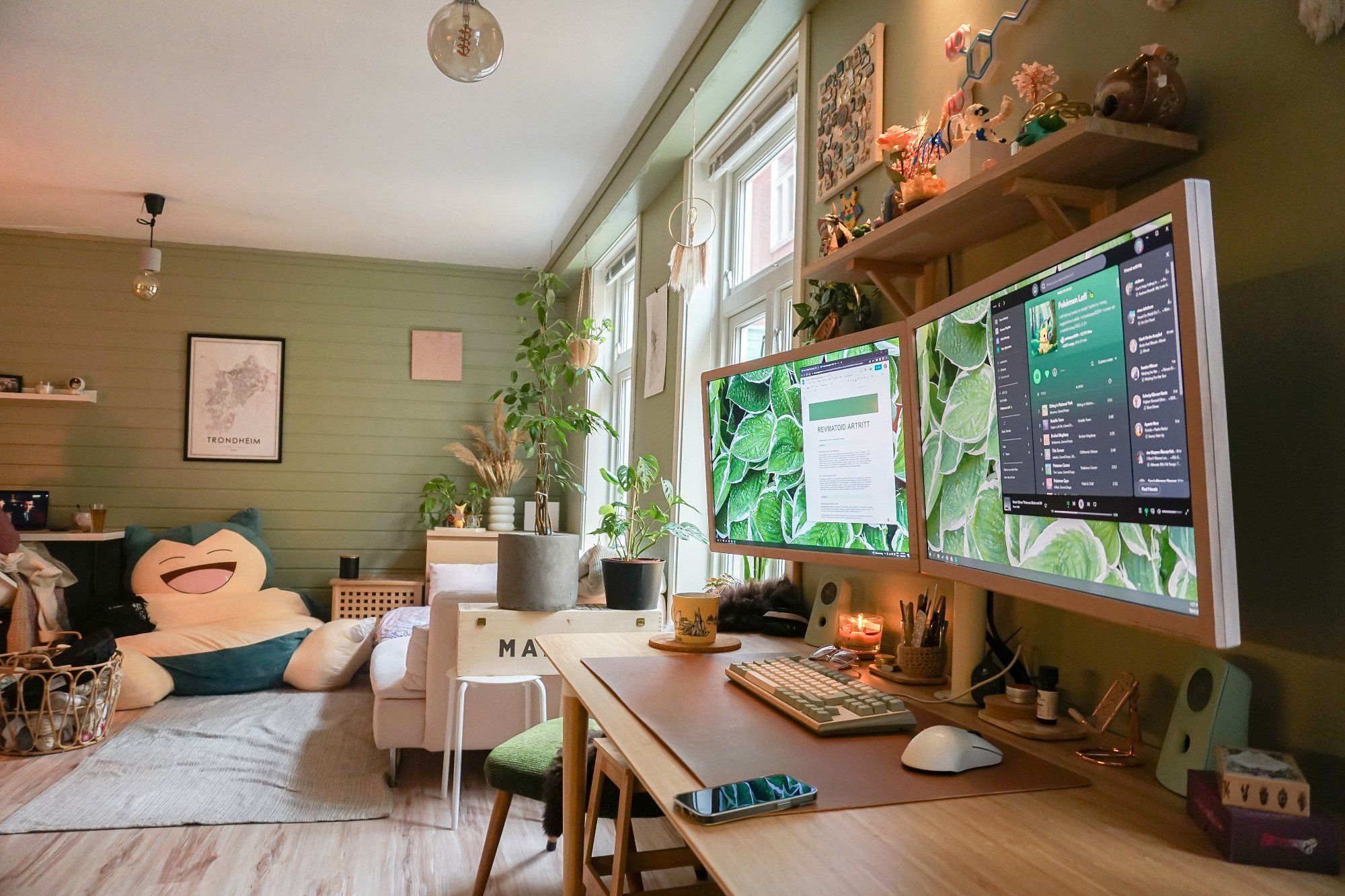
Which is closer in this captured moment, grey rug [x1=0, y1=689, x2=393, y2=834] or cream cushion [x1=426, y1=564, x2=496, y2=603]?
grey rug [x1=0, y1=689, x2=393, y2=834]

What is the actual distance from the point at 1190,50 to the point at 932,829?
3.21 ft

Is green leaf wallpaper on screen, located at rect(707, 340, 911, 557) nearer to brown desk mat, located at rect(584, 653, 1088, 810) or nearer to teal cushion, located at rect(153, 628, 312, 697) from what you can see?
brown desk mat, located at rect(584, 653, 1088, 810)

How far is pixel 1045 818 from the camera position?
852mm

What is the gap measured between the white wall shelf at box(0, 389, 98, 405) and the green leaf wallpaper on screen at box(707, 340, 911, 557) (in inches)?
196

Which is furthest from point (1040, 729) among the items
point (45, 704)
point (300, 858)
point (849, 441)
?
point (45, 704)

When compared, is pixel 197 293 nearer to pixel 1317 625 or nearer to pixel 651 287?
pixel 651 287

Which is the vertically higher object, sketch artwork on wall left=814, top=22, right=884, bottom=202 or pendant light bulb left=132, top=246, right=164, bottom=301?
pendant light bulb left=132, top=246, right=164, bottom=301

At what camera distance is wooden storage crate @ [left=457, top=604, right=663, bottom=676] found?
2262 millimetres

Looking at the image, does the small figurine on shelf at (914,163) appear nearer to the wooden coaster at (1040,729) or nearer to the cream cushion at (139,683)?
the wooden coaster at (1040,729)

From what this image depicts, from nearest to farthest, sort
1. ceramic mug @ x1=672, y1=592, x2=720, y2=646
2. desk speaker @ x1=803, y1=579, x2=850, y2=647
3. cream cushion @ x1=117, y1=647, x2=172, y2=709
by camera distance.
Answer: ceramic mug @ x1=672, y1=592, x2=720, y2=646 → desk speaker @ x1=803, y1=579, x2=850, y2=647 → cream cushion @ x1=117, y1=647, x2=172, y2=709

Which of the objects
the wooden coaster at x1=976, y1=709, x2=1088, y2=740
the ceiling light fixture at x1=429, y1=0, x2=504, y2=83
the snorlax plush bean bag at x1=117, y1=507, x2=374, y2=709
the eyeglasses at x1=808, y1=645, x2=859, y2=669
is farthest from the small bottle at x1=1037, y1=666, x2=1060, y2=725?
the snorlax plush bean bag at x1=117, y1=507, x2=374, y2=709

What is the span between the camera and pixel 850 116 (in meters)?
2.11

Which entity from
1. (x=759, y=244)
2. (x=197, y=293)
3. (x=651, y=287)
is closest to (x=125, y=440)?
(x=197, y=293)

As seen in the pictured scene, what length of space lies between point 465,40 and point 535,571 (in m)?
1.22
